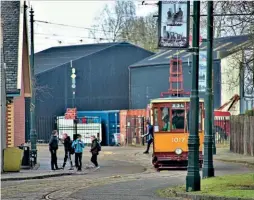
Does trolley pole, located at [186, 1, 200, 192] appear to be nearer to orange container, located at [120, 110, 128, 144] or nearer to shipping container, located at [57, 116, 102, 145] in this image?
shipping container, located at [57, 116, 102, 145]

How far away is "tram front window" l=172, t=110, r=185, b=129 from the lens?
30812 millimetres

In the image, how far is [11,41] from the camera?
36.3m

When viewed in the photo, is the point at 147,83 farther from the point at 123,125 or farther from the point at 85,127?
the point at 85,127

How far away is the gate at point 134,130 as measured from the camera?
5635 cm

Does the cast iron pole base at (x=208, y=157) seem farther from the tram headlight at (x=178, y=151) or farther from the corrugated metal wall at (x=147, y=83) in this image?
the corrugated metal wall at (x=147, y=83)

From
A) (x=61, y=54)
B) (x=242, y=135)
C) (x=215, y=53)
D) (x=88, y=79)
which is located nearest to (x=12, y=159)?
(x=242, y=135)

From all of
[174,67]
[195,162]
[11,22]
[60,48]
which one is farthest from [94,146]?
[60,48]

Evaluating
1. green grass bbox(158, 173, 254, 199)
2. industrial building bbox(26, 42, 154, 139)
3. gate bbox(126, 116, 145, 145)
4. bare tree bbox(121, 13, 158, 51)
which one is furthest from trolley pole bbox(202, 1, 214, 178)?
bare tree bbox(121, 13, 158, 51)

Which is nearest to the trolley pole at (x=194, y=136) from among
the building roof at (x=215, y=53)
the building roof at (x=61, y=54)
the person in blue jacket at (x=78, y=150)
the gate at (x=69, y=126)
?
the person in blue jacket at (x=78, y=150)

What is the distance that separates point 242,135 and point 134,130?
16.2 meters

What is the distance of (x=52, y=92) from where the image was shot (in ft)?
221

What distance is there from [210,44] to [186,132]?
7.81 meters

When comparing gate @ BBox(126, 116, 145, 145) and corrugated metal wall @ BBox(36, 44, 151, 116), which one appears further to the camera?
corrugated metal wall @ BBox(36, 44, 151, 116)

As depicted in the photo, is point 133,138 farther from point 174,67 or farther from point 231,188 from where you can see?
point 231,188
